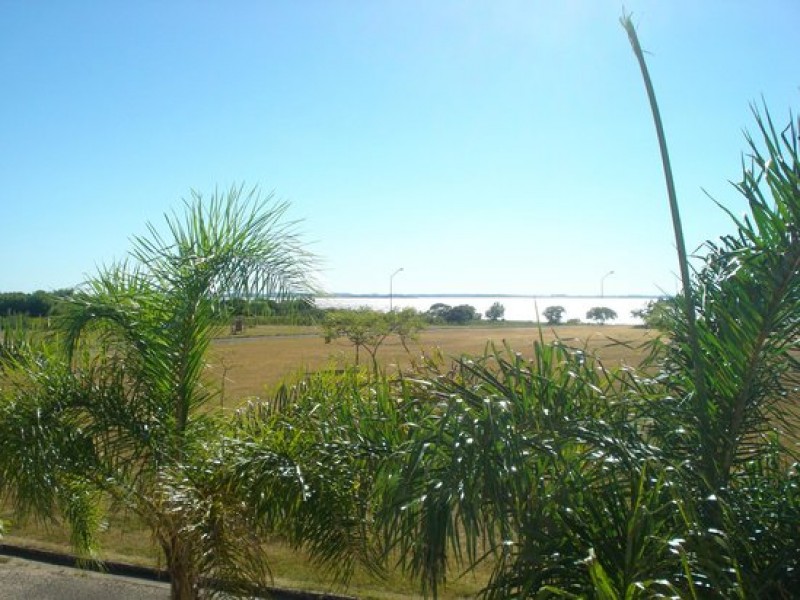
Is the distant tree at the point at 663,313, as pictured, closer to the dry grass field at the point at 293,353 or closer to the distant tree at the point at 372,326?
the dry grass field at the point at 293,353

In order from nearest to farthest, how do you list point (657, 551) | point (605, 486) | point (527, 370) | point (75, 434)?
point (657, 551), point (605, 486), point (527, 370), point (75, 434)

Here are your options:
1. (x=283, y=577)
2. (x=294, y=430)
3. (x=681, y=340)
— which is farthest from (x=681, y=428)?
(x=283, y=577)

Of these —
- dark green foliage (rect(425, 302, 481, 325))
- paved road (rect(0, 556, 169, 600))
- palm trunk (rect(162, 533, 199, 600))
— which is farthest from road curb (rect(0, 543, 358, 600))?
dark green foliage (rect(425, 302, 481, 325))

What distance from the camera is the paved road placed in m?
6.95

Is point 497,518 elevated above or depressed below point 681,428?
below

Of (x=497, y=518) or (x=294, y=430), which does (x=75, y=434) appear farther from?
(x=497, y=518)

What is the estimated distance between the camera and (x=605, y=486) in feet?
9.11

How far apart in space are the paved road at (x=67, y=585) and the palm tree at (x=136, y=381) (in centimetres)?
202

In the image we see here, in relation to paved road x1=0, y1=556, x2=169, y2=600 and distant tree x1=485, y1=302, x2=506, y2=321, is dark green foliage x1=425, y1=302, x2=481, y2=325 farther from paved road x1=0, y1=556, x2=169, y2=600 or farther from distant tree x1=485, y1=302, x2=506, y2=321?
paved road x1=0, y1=556, x2=169, y2=600

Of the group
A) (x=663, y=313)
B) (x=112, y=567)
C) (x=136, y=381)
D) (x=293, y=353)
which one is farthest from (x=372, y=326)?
(x=663, y=313)

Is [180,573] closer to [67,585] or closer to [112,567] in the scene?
[67,585]

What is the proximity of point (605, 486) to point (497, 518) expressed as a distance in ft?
1.36

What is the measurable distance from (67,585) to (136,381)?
3.37 meters

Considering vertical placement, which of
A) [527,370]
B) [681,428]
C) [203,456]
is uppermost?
[527,370]
